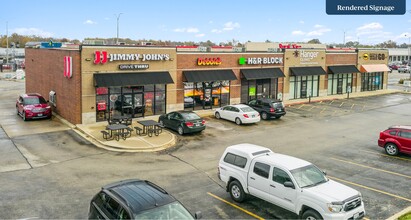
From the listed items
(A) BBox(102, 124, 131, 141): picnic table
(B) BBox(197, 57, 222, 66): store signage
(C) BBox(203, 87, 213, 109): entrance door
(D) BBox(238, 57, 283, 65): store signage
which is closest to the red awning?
(D) BBox(238, 57, 283, 65): store signage

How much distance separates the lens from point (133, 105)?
3033cm

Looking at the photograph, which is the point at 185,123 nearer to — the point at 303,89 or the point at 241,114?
the point at 241,114

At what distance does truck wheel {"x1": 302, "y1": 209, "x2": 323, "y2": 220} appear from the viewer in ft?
38.2

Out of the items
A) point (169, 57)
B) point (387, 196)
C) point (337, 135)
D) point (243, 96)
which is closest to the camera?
point (387, 196)

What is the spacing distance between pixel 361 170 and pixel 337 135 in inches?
326

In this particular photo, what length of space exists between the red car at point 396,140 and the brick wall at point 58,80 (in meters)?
19.6

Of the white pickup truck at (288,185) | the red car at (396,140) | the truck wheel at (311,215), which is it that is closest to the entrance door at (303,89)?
the red car at (396,140)

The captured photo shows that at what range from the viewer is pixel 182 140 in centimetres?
2498

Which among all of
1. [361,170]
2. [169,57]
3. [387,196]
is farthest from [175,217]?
[169,57]

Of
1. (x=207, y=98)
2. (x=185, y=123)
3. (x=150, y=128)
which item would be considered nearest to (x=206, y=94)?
(x=207, y=98)

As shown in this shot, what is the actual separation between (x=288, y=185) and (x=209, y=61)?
77.9ft

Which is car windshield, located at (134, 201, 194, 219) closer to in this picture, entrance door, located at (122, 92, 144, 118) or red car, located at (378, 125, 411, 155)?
red car, located at (378, 125, 411, 155)

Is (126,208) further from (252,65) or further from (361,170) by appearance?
(252,65)

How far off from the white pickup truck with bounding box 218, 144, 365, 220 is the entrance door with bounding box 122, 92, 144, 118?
651 inches
